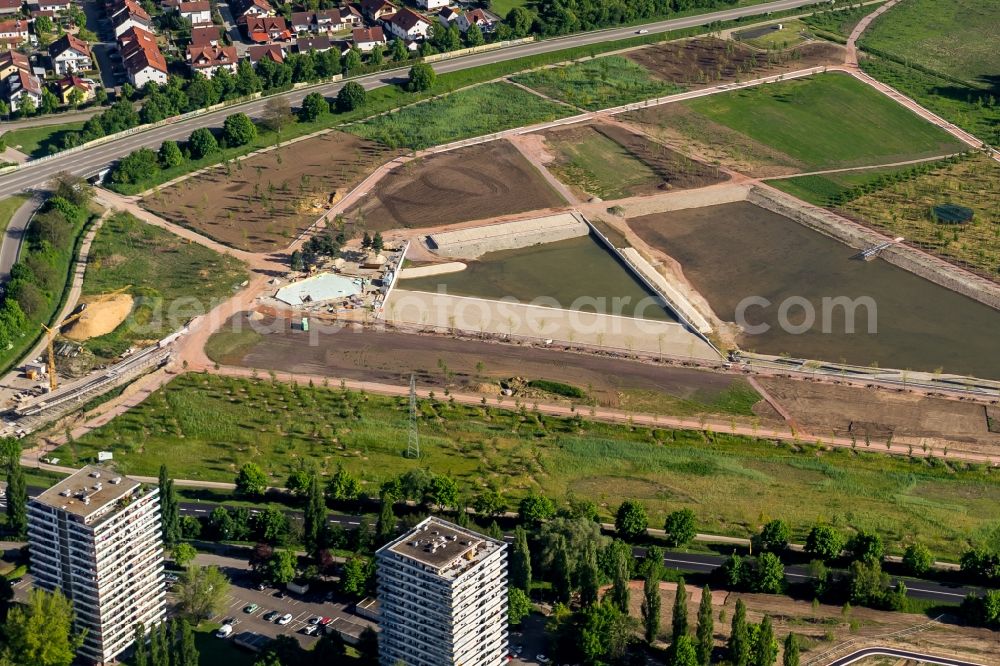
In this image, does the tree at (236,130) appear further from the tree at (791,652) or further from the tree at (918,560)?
the tree at (791,652)

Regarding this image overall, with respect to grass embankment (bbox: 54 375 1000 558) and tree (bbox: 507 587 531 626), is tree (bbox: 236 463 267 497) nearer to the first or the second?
grass embankment (bbox: 54 375 1000 558)

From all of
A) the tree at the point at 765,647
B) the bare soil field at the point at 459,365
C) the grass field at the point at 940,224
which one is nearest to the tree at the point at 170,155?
the bare soil field at the point at 459,365

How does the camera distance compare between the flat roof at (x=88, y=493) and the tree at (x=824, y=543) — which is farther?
the tree at (x=824, y=543)

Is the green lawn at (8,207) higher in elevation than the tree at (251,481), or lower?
higher

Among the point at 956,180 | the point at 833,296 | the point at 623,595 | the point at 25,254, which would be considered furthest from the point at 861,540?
the point at 25,254

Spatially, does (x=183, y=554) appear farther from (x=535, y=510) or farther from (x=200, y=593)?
(x=535, y=510)

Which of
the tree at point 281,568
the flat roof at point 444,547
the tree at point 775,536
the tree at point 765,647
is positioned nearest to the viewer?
the flat roof at point 444,547
